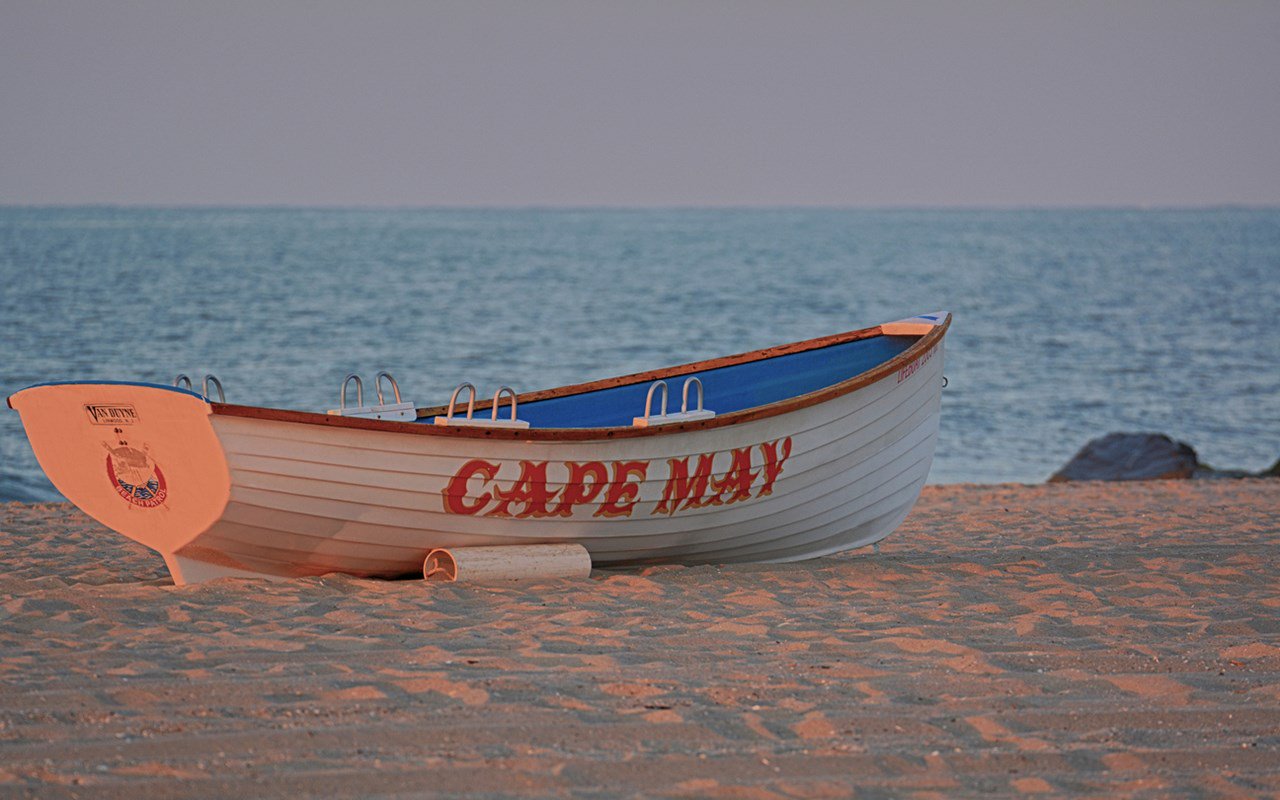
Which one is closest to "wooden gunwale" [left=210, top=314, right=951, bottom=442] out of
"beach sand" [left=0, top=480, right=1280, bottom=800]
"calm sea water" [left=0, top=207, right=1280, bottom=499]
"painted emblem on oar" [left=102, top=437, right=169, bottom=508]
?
"painted emblem on oar" [left=102, top=437, right=169, bottom=508]

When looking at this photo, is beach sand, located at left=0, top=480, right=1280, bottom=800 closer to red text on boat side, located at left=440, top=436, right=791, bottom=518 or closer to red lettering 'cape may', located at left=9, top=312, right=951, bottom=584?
red lettering 'cape may', located at left=9, top=312, right=951, bottom=584

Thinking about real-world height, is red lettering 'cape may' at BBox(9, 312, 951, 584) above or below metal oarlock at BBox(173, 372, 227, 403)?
below

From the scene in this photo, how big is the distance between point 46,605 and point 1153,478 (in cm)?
1012

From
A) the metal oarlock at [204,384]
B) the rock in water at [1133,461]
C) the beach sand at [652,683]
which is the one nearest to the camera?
the beach sand at [652,683]

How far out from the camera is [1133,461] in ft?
42.0

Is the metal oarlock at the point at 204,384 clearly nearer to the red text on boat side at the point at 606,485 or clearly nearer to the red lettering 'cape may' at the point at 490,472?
the red lettering 'cape may' at the point at 490,472

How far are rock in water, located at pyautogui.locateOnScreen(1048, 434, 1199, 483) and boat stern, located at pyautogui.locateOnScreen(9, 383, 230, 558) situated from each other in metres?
9.06

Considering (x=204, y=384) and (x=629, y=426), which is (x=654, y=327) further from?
(x=204, y=384)

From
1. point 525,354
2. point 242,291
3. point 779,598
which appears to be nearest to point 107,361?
point 525,354

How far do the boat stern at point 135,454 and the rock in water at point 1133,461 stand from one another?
29.7ft

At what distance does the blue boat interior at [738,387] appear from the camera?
24.6 ft

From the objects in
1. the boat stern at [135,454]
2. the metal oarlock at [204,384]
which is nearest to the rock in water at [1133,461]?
the metal oarlock at [204,384]

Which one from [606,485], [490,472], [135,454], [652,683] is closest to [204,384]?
[135,454]

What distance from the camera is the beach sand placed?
3.57 metres
